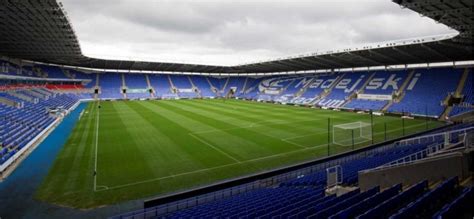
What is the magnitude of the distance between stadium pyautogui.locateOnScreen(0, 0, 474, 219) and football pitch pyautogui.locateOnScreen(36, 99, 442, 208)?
121 mm

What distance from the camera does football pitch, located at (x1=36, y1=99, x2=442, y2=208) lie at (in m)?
15.1

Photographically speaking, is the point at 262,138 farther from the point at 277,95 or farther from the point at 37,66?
the point at 37,66

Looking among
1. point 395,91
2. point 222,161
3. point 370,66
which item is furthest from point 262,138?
point 370,66

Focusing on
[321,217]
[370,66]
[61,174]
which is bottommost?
[61,174]

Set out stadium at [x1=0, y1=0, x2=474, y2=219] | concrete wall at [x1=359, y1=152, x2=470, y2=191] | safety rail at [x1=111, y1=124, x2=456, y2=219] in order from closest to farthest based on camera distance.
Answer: concrete wall at [x1=359, y1=152, x2=470, y2=191]
stadium at [x1=0, y1=0, x2=474, y2=219]
safety rail at [x1=111, y1=124, x2=456, y2=219]

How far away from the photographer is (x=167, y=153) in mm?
21500

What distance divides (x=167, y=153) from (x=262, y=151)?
7.45 metres

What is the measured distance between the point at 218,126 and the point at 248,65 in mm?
41449

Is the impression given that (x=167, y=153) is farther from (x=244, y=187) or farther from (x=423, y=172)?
(x=423, y=172)

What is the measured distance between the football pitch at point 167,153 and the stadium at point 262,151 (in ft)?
0.40

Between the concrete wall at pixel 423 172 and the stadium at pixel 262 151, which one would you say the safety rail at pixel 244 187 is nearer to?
the stadium at pixel 262 151

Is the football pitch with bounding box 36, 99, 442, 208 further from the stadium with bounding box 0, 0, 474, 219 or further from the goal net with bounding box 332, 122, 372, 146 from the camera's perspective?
the goal net with bounding box 332, 122, 372, 146

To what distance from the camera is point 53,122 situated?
107 feet

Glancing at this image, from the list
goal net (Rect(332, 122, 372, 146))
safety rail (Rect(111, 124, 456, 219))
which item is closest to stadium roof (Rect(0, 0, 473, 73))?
safety rail (Rect(111, 124, 456, 219))
